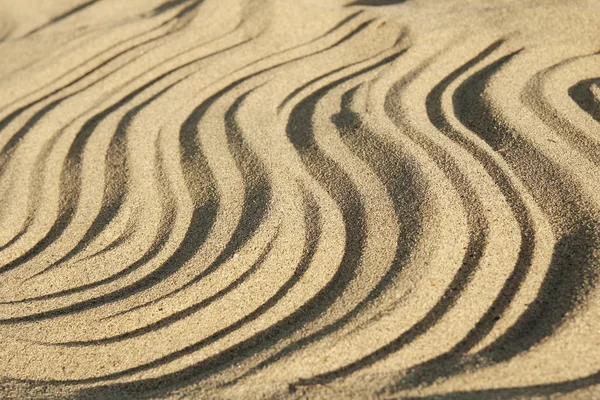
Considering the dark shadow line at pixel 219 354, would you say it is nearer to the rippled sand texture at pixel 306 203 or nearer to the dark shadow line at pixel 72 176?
the rippled sand texture at pixel 306 203

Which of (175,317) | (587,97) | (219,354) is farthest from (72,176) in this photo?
(587,97)

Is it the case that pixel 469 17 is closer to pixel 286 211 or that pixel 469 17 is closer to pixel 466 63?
pixel 466 63

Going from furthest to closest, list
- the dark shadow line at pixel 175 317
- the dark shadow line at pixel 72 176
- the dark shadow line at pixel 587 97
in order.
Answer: the dark shadow line at pixel 587 97 < the dark shadow line at pixel 72 176 < the dark shadow line at pixel 175 317

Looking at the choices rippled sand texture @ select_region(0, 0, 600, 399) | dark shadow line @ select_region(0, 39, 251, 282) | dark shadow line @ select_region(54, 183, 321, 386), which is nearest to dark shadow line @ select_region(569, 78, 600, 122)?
rippled sand texture @ select_region(0, 0, 600, 399)

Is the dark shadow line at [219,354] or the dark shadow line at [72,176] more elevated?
the dark shadow line at [72,176]

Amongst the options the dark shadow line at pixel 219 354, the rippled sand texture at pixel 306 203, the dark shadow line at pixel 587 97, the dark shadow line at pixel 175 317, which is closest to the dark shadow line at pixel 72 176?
the rippled sand texture at pixel 306 203

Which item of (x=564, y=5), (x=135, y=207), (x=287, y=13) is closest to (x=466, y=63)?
(x=564, y=5)

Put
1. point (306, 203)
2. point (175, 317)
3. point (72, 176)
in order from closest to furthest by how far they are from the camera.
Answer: point (175, 317)
point (306, 203)
point (72, 176)

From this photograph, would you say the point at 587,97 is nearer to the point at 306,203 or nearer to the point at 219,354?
the point at 306,203

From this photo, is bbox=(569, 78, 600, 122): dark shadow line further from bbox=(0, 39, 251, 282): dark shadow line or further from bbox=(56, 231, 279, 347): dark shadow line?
bbox=(0, 39, 251, 282): dark shadow line
